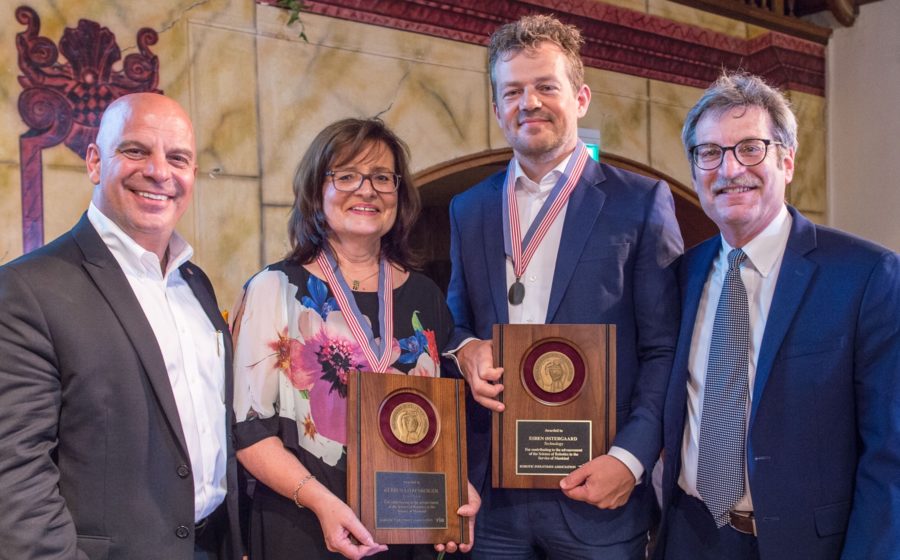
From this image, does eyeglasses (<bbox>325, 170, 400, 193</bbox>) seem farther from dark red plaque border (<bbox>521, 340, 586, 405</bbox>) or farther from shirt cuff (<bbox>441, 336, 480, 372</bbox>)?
dark red plaque border (<bbox>521, 340, 586, 405</bbox>)

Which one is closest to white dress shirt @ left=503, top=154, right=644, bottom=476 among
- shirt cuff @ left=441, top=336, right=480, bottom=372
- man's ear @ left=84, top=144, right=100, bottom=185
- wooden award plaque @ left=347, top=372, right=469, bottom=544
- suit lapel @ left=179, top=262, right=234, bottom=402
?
shirt cuff @ left=441, top=336, right=480, bottom=372

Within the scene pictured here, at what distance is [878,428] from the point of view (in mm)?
1745

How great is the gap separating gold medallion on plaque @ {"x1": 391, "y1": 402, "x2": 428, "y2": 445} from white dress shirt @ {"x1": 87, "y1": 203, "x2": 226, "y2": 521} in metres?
0.41

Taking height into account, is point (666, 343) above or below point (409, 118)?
below

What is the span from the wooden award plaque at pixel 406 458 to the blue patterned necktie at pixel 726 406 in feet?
1.91

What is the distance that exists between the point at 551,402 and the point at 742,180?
72cm

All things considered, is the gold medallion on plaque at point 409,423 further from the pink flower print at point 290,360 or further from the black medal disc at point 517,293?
the black medal disc at point 517,293

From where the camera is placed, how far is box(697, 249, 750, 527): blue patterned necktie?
6.16 ft

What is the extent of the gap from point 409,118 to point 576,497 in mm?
2677

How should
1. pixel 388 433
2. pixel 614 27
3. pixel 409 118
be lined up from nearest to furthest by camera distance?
pixel 388 433 < pixel 409 118 < pixel 614 27

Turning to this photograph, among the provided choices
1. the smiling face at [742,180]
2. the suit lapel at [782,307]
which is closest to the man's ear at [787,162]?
the smiling face at [742,180]

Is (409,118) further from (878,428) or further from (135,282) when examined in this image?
(878,428)

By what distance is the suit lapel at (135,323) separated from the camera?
1.69 m

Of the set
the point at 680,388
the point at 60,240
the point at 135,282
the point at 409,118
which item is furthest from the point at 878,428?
the point at 409,118
